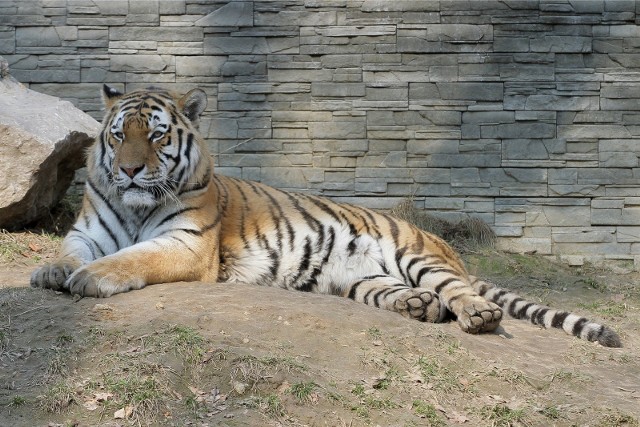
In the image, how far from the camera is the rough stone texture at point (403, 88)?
26.6 feet

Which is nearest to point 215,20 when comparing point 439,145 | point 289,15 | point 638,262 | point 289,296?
point 289,15

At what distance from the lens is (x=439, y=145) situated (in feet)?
26.9

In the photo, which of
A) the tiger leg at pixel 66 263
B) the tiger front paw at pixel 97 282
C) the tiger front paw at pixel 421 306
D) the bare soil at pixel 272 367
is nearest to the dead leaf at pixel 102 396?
the bare soil at pixel 272 367

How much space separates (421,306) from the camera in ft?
17.5

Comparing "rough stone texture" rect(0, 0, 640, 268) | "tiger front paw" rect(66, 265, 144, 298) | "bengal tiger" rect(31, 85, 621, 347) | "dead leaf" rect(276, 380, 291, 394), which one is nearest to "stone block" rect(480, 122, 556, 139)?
"rough stone texture" rect(0, 0, 640, 268)

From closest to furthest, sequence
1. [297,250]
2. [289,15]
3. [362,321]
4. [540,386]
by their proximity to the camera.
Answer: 1. [540,386]
2. [362,321]
3. [297,250]
4. [289,15]

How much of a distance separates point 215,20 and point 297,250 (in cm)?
293

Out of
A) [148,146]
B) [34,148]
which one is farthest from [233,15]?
[148,146]

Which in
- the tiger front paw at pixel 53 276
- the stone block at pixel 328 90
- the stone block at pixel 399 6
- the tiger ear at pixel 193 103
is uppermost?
the stone block at pixel 399 6

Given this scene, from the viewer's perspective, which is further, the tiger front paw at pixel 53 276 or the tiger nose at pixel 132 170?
the tiger nose at pixel 132 170

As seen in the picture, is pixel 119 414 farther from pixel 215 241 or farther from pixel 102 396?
pixel 215 241

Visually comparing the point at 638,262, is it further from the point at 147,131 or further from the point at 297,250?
the point at 147,131

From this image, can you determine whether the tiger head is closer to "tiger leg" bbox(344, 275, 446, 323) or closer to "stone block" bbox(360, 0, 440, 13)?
"tiger leg" bbox(344, 275, 446, 323)

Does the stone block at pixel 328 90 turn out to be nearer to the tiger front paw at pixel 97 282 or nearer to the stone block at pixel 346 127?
the stone block at pixel 346 127
